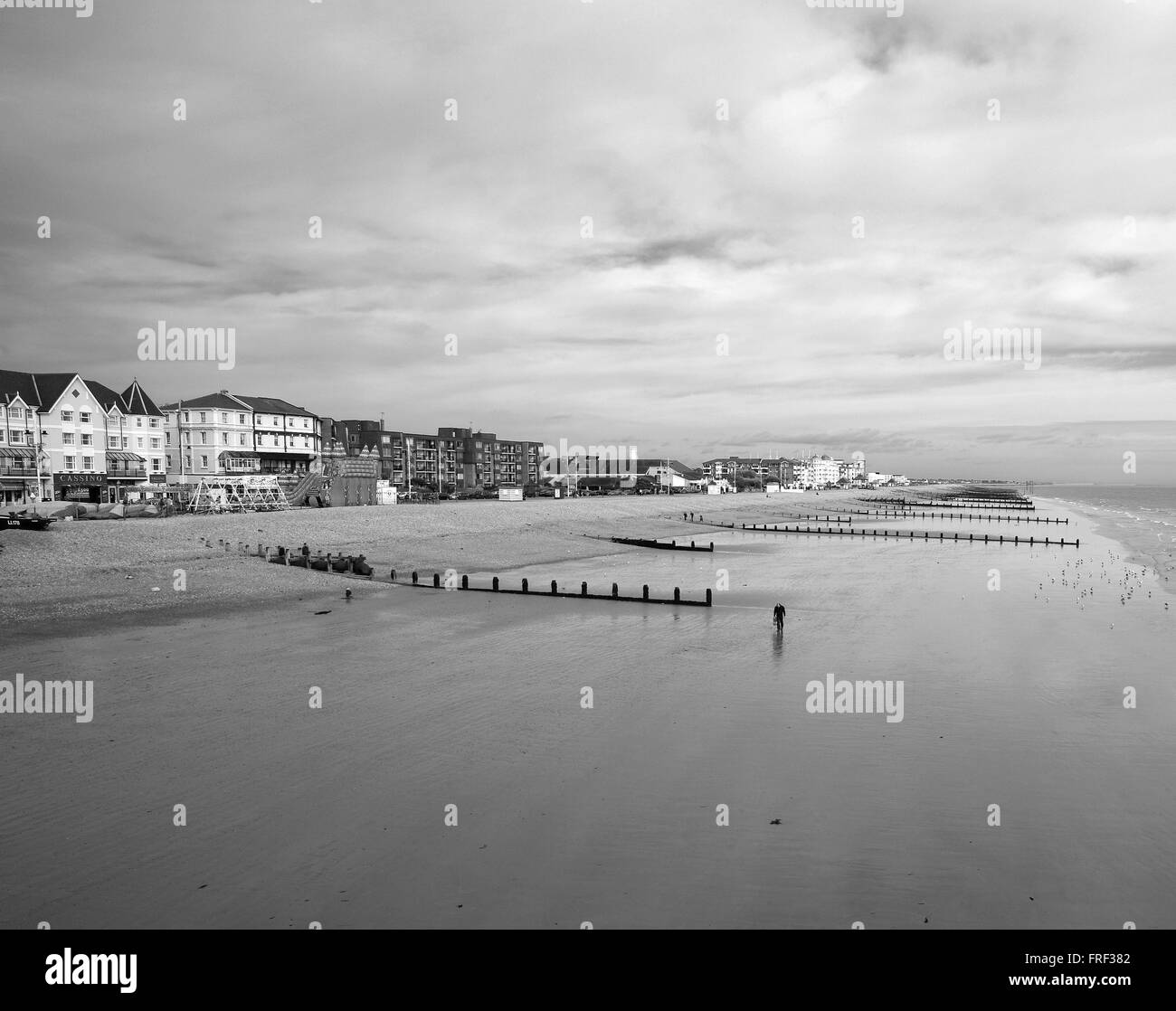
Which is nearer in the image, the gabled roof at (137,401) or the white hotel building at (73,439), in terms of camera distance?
the white hotel building at (73,439)

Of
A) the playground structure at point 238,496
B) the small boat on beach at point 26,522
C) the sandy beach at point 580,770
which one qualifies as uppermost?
the playground structure at point 238,496

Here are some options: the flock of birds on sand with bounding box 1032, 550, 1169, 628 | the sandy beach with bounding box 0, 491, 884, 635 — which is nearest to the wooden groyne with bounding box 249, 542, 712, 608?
the sandy beach with bounding box 0, 491, 884, 635

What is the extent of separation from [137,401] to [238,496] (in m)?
19.0

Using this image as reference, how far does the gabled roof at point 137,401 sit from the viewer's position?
76562 mm

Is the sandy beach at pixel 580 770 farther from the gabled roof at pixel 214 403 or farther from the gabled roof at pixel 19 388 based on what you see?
the gabled roof at pixel 214 403

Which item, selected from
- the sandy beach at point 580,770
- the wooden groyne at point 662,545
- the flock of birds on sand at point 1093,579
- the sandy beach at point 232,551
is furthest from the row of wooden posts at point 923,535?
the sandy beach at point 580,770

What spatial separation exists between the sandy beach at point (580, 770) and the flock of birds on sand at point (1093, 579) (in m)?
4.08

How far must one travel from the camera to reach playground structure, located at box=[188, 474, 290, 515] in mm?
63991

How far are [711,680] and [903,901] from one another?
32.0 ft

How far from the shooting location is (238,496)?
7081cm

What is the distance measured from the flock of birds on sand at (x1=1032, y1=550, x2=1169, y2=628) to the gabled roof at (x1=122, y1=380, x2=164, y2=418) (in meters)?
84.2

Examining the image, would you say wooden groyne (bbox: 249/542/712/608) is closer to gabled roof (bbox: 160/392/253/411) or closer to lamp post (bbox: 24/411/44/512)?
lamp post (bbox: 24/411/44/512)

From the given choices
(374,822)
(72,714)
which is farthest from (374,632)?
(374,822)
